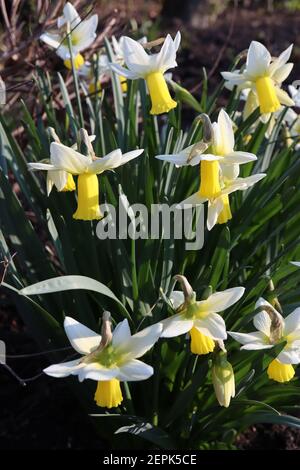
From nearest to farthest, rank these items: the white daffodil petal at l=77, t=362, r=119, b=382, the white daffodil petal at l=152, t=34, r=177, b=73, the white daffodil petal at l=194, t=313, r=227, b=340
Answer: the white daffodil petal at l=77, t=362, r=119, b=382, the white daffodil petal at l=194, t=313, r=227, b=340, the white daffodil petal at l=152, t=34, r=177, b=73

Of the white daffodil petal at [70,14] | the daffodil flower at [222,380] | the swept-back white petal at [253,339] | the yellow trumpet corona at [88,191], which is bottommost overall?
the daffodil flower at [222,380]

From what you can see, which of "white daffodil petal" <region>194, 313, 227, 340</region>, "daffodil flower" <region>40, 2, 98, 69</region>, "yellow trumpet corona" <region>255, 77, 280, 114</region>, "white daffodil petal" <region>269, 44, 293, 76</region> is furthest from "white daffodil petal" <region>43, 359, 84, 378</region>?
"daffodil flower" <region>40, 2, 98, 69</region>

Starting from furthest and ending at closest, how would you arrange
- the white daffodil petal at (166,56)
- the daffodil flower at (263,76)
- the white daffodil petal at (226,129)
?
the daffodil flower at (263,76) < the white daffodil petal at (166,56) < the white daffodil petal at (226,129)

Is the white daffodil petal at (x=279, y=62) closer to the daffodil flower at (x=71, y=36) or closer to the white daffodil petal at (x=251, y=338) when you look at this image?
the daffodil flower at (x=71, y=36)

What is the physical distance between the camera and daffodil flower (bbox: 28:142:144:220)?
Answer: 1.44 meters

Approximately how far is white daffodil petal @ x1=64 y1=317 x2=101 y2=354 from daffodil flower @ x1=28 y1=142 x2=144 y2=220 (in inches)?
10.2

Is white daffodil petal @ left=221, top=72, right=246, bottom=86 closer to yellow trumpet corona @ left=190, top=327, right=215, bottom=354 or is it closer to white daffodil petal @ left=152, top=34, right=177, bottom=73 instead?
white daffodil petal @ left=152, top=34, right=177, bottom=73

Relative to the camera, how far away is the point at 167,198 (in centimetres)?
171

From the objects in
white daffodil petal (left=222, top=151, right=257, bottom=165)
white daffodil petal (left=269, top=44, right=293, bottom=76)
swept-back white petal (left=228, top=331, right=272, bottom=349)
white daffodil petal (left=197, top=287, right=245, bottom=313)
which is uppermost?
white daffodil petal (left=269, top=44, right=293, bottom=76)

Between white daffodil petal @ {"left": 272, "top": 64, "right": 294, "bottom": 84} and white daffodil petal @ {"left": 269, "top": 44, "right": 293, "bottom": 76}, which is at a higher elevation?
white daffodil petal @ {"left": 269, "top": 44, "right": 293, "bottom": 76}

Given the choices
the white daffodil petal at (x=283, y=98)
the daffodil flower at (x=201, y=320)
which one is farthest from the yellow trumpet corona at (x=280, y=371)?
the white daffodil petal at (x=283, y=98)

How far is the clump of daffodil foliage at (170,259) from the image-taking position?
4.76 ft

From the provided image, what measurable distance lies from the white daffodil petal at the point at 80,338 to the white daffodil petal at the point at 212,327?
0.20 metres
